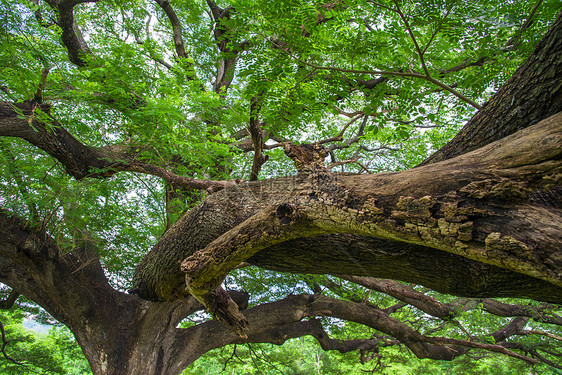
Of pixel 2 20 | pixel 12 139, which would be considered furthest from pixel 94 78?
pixel 12 139

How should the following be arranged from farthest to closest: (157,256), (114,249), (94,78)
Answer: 1. (114,249)
2. (94,78)
3. (157,256)

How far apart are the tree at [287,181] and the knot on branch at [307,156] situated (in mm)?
11

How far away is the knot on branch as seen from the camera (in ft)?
6.44

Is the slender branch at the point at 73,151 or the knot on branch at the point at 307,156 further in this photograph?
the slender branch at the point at 73,151

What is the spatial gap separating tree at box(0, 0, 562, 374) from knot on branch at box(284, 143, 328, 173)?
1 cm

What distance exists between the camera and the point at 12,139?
15.5 ft

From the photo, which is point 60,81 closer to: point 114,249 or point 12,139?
point 12,139

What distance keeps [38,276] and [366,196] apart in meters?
4.62

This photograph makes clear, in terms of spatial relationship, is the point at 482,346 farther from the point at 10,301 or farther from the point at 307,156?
the point at 10,301

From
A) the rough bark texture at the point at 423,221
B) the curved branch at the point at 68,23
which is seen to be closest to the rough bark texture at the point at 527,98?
the rough bark texture at the point at 423,221

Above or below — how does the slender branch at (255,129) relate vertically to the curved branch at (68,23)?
below

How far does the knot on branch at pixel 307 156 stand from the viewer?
196 centimetres

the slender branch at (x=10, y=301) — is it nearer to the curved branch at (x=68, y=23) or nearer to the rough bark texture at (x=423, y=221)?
the curved branch at (x=68, y=23)

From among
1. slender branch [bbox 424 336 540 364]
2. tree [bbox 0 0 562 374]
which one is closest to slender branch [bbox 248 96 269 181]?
tree [bbox 0 0 562 374]
